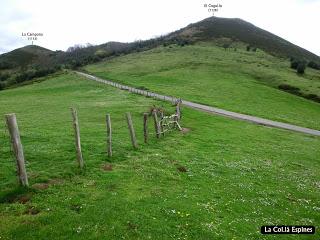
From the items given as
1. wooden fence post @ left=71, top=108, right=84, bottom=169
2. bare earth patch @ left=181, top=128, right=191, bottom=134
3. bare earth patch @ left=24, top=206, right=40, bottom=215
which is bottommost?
bare earth patch @ left=181, top=128, right=191, bottom=134

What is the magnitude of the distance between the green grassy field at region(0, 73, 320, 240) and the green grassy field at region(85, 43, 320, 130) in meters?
33.3

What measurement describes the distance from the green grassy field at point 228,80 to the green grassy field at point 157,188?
33.3m

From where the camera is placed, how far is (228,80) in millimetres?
107500

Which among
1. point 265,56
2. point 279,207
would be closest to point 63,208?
point 279,207

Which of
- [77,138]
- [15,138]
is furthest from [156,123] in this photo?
[15,138]

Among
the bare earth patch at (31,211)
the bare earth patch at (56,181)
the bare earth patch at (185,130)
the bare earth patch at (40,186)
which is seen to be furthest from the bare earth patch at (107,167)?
the bare earth patch at (185,130)

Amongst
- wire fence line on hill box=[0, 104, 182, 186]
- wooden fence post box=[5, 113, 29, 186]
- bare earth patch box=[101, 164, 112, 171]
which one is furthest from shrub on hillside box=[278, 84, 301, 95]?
wooden fence post box=[5, 113, 29, 186]

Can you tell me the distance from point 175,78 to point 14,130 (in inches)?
3671

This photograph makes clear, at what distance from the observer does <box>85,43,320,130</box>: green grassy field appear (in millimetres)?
76812

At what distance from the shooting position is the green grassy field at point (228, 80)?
76812 mm

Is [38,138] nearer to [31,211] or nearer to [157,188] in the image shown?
[157,188]

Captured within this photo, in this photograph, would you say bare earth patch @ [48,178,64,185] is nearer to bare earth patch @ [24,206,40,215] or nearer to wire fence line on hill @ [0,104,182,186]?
wire fence line on hill @ [0,104,182,186]

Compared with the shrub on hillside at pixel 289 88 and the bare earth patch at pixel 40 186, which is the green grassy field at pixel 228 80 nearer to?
the shrub on hillside at pixel 289 88

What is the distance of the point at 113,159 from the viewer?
27.4m
